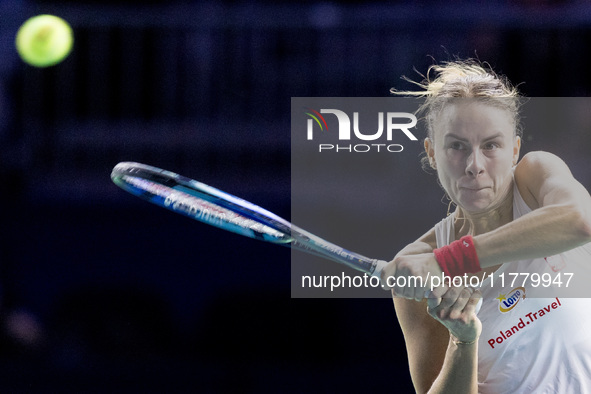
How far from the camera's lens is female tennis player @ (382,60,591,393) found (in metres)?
1.63

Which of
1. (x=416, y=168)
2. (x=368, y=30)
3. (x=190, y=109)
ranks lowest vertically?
(x=416, y=168)

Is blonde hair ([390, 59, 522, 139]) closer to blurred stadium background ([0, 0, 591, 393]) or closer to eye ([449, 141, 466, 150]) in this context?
eye ([449, 141, 466, 150])

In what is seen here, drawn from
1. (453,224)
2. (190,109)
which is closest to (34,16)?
(190,109)

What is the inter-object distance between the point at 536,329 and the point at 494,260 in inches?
6.9

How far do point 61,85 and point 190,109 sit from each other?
27.1 inches

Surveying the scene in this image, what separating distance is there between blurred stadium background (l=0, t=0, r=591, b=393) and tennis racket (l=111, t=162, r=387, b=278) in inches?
56.0

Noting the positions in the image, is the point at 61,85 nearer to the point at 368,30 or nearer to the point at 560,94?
the point at 368,30

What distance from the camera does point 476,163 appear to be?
1.85 meters

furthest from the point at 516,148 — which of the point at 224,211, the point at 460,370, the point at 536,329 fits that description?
the point at 224,211

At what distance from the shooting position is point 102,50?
3.64 metres

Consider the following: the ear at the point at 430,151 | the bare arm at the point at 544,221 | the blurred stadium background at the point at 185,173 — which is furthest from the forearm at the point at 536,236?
the blurred stadium background at the point at 185,173

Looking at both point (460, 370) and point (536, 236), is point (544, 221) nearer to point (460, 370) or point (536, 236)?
point (536, 236)

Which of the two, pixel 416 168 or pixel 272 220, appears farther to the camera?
pixel 416 168

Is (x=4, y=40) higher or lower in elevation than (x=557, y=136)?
higher
